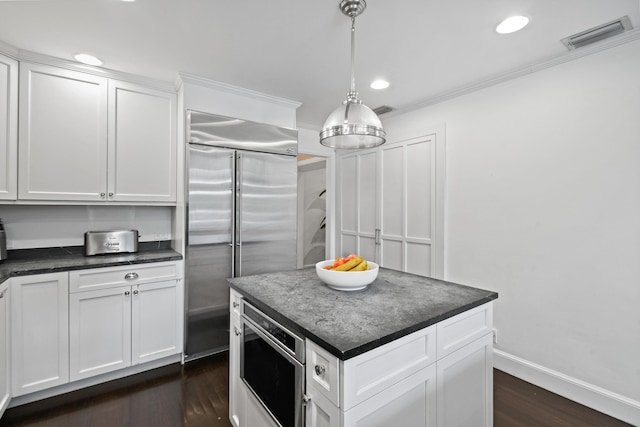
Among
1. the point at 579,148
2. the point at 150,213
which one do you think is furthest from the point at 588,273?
the point at 150,213

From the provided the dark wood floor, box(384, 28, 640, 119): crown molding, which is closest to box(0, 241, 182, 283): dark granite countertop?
the dark wood floor

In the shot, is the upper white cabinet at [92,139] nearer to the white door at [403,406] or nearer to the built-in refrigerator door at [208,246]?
the built-in refrigerator door at [208,246]

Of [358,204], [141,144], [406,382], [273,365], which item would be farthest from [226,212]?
[406,382]

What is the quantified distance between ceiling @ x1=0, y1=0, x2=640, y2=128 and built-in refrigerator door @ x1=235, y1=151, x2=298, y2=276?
0.77 metres

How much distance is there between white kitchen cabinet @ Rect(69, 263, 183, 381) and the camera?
2.21 metres

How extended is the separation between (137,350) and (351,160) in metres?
3.13

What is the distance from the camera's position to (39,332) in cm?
206

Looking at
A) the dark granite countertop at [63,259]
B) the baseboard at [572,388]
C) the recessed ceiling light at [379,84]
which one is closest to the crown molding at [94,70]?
the dark granite countertop at [63,259]

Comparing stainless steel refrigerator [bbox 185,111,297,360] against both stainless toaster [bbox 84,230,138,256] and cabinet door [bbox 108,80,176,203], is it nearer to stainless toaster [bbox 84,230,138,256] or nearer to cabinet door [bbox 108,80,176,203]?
cabinet door [bbox 108,80,176,203]

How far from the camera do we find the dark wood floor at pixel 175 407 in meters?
1.91

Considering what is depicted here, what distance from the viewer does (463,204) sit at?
9.39 ft

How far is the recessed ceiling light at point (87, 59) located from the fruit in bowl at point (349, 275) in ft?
7.77

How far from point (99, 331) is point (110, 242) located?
0.73 metres

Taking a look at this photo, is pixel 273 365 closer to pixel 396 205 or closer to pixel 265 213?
pixel 265 213
